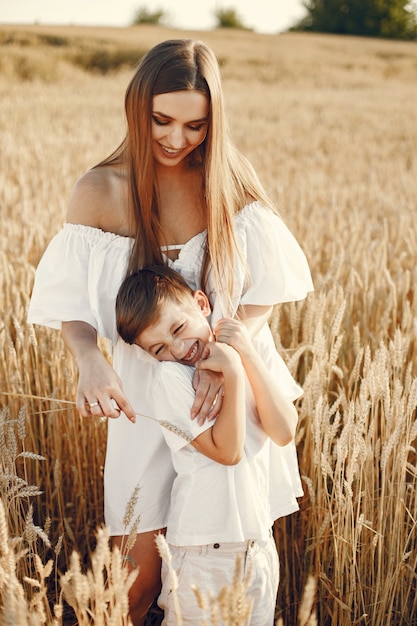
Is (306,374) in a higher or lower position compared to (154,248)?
lower

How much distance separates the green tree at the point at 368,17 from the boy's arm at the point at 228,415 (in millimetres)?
Answer: 52024

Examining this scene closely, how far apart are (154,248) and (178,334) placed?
1.05 ft

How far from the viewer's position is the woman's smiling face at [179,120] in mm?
1610

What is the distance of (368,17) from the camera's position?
47938mm

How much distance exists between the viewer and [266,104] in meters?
12.1

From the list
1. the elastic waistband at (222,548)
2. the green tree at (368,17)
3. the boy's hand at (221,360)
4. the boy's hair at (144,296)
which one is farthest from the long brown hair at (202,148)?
the green tree at (368,17)

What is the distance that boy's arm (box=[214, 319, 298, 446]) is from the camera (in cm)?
146

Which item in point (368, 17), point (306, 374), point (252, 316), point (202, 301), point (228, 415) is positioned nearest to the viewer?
point (228, 415)

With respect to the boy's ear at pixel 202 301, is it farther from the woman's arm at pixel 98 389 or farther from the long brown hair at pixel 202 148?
the woman's arm at pixel 98 389

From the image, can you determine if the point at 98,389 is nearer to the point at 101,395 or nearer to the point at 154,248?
the point at 101,395

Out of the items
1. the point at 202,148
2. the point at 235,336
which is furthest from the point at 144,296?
the point at 202,148

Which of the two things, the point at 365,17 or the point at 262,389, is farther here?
the point at 365,17

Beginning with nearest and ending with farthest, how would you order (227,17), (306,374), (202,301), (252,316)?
(202,301) → (252,316) → (306,374) → (227,17)

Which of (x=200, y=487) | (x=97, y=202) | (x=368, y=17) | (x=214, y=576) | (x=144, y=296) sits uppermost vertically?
(x=368, y=17)
